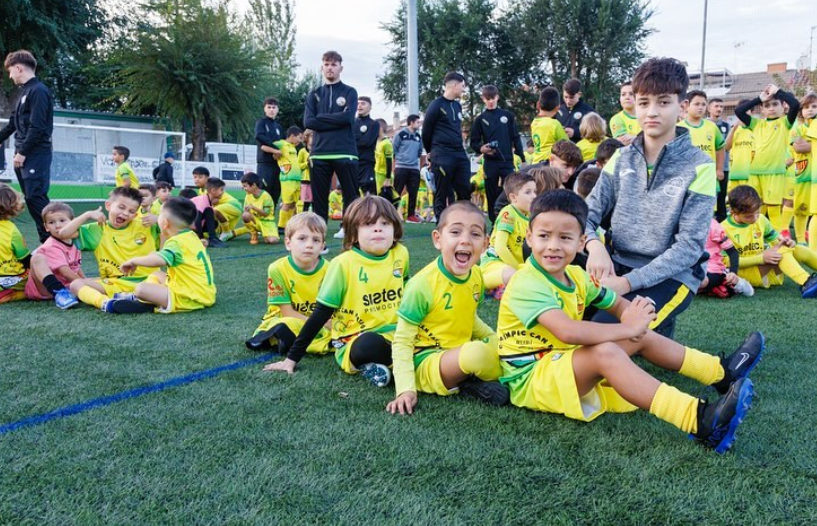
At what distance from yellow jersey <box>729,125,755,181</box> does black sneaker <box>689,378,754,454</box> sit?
23.4 feet

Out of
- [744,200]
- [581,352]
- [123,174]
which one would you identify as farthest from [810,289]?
[123,174]

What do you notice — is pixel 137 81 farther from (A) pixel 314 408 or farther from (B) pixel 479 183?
(A) pixel 314 408

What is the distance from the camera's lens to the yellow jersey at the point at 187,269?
4750 mm

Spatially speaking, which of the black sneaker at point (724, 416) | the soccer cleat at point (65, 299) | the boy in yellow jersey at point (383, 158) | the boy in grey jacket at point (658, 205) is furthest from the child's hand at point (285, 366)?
the boy in yellow jersey at point (383, 158)

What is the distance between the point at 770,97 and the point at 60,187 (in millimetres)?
14896

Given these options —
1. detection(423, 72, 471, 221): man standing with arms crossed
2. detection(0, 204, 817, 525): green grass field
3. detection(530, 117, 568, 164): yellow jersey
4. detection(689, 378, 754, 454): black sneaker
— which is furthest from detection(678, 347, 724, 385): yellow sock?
detection(423, 72, 471, 221): man standing with arms crossed

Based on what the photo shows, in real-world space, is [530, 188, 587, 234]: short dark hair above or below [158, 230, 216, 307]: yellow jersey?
above

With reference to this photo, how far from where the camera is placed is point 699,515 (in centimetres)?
183

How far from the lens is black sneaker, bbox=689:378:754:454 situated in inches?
82.4

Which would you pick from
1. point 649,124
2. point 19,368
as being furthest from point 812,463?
point 19,368

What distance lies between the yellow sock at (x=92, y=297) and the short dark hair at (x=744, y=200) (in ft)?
17.9

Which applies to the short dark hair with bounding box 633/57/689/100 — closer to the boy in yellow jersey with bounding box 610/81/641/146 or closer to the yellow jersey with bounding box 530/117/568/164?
the boy in yellow jersey with bounding box 610/81/641/146

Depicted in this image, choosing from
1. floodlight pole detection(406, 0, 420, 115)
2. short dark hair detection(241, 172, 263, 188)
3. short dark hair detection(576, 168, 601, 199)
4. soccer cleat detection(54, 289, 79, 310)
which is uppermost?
floodlight pole detection(406, 0, 420, 115)

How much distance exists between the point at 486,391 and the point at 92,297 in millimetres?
3595
